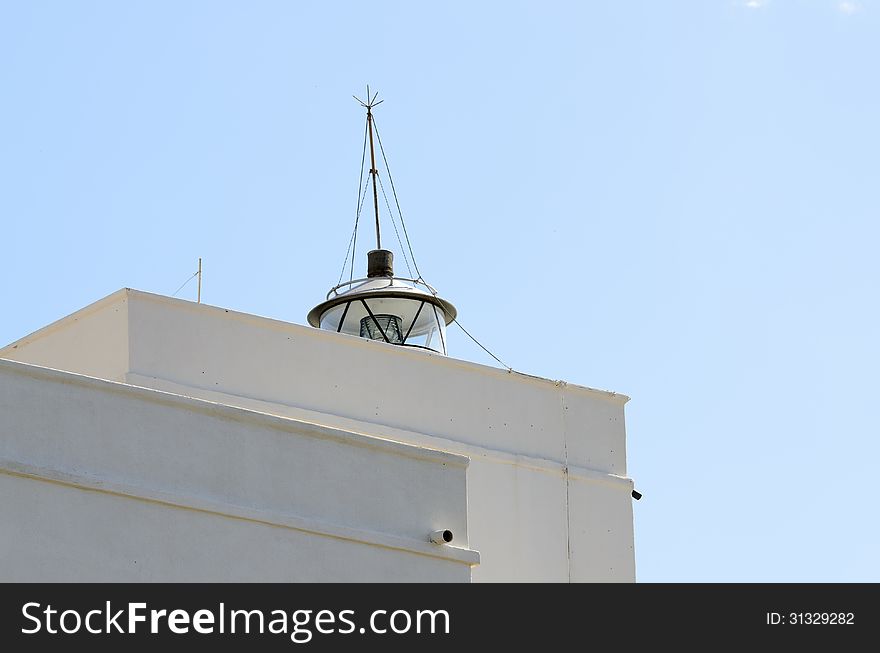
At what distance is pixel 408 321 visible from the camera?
53.2 feet

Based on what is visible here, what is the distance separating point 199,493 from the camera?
10312 millimetres

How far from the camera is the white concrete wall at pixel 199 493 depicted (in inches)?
384

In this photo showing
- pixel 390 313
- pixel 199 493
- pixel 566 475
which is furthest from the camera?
pixel 390 313

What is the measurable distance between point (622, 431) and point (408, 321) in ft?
7.48

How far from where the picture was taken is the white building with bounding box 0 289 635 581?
988cm

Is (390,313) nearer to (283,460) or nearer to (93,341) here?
(93,341)

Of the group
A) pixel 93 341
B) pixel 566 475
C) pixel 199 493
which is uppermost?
pixel 93 341

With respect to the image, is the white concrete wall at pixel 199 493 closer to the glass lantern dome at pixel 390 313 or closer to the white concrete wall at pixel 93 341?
the white concrete wall at pixel 93 341

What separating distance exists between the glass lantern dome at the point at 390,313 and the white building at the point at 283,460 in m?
1.94

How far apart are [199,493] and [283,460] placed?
1.95 ft

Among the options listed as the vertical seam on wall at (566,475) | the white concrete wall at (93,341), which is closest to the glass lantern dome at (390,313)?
the vertical seam on wall at (566,475)

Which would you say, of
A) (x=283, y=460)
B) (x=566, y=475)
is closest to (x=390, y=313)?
(x=566, y=475)
